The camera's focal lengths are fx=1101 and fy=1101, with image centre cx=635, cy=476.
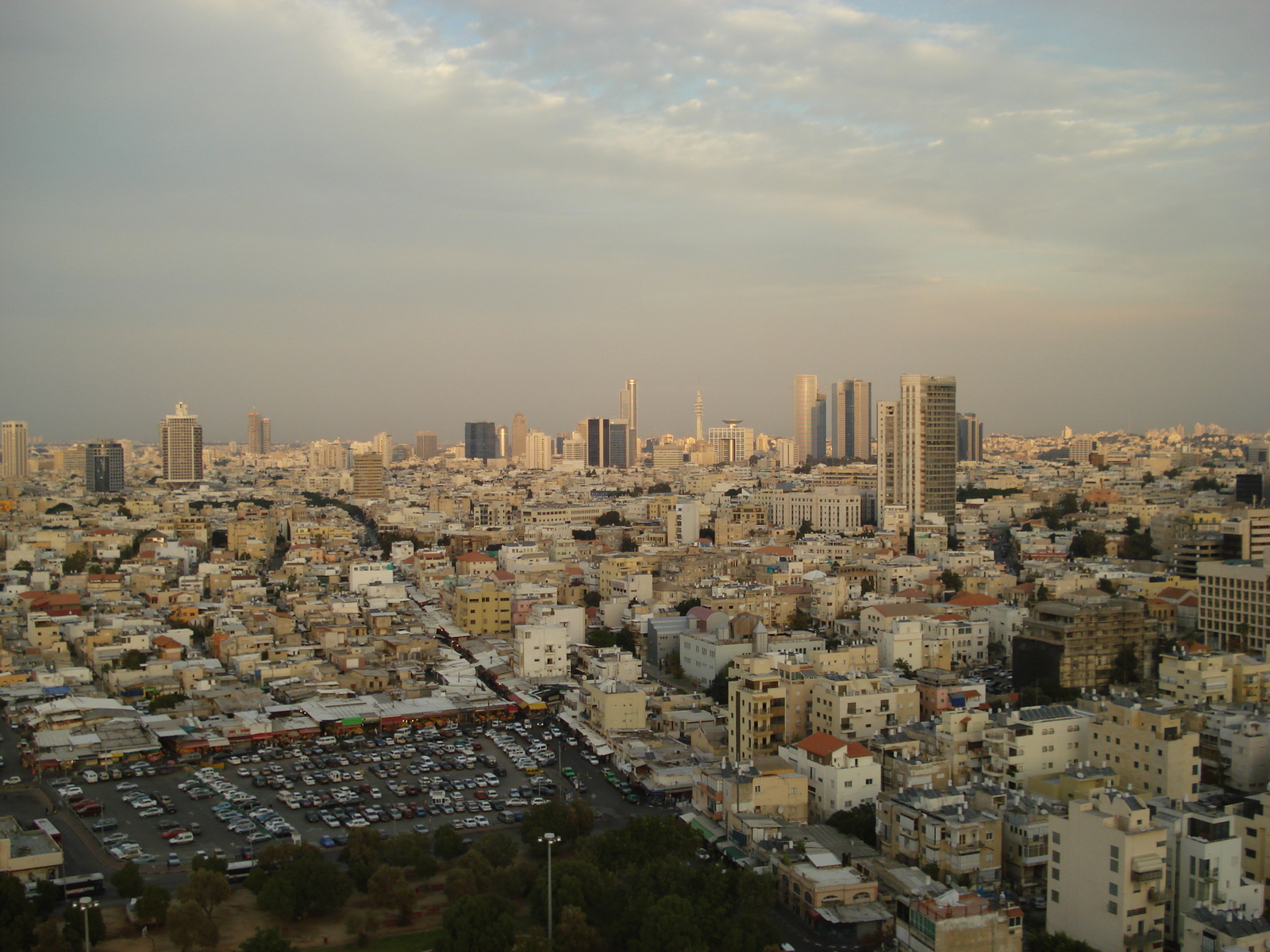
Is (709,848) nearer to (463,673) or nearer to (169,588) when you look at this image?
(463,673)

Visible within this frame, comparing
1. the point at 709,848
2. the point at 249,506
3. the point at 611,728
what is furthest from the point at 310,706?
the point at 249,506

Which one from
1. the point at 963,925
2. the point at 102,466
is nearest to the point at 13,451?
the point at 102,466

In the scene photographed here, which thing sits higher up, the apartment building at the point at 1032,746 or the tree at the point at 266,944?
the apartment building at the point at 1032,746

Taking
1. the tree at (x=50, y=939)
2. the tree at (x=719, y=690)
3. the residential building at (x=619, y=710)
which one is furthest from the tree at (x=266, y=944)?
the tree at (x=719, y=690)

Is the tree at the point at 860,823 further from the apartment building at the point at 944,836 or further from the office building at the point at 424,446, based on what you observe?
the office building at the point at 424,446

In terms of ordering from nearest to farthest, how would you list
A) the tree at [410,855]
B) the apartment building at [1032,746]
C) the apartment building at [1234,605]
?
the tree at [410,855] → the apartment building at [1032,746] → the apartment building at [1234,605]

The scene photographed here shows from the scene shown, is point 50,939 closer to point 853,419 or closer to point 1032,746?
point 1032,746
